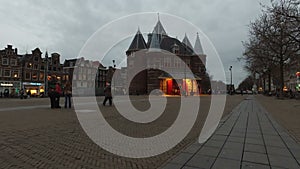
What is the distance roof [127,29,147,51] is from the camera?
6936 centimetres

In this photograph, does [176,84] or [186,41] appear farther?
[186,41]

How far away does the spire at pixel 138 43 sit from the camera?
69.4m

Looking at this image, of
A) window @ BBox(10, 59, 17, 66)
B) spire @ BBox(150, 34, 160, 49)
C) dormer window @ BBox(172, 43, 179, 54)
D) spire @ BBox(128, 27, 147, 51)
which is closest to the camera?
window @ BBox(10, 59, 17, 66)

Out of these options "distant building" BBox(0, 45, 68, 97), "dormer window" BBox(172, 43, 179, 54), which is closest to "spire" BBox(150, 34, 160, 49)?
"dormer window" BBox(172, 43, 179, 54)

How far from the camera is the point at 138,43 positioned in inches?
2746

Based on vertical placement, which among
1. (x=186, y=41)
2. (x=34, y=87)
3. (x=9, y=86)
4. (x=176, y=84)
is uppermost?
(x=186, y=41)

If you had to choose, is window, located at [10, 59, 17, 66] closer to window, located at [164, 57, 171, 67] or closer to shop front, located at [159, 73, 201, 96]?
shop front, located at [159, 73, 201, 96]

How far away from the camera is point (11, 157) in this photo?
187 inches

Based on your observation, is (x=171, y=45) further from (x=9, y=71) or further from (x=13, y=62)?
(x=9, y=71)

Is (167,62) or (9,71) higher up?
(167,62)

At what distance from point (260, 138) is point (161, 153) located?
146 inches

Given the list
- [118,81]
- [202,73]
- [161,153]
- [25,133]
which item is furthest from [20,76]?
[161,153]

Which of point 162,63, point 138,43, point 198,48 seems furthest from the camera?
point 198,48

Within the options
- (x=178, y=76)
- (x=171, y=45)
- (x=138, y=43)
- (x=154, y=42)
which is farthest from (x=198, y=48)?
(x=138, y=43)
